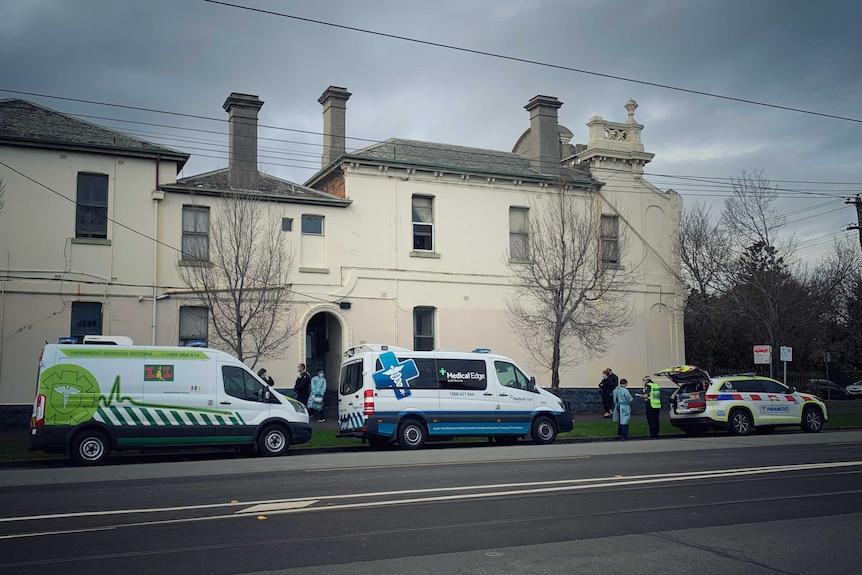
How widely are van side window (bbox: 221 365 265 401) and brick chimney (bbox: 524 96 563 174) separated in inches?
718

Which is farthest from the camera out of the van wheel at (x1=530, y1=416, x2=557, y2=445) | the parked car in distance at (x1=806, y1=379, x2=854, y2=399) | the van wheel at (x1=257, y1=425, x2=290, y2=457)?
the parked car in distance at (x1=806, y1=379, x2=854, y2=399)

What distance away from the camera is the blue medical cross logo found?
1803 cm

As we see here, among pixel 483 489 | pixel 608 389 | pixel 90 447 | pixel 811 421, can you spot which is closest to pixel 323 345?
pixel 608 389

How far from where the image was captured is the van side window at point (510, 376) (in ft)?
64.0

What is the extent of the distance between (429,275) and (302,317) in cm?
497

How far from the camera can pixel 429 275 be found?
2852cm

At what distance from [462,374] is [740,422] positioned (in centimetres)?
846

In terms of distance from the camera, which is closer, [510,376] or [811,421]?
[510,376]

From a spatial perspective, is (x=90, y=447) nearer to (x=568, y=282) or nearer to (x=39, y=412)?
(x=39, y=412)

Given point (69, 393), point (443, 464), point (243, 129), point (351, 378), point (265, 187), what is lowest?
point (443, 464)

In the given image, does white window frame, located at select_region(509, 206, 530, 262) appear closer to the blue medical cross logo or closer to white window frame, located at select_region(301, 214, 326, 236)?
white window frame, located at select_region(301, 214, 326, 236)

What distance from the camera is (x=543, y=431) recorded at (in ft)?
65.2

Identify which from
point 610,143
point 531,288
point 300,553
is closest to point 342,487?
point 300,553

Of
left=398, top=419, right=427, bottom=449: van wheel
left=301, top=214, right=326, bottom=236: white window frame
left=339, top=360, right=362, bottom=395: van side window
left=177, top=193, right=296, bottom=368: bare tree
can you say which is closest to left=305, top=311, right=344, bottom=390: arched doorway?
left=177, top=193, right=296, bottom=368: bare tree
